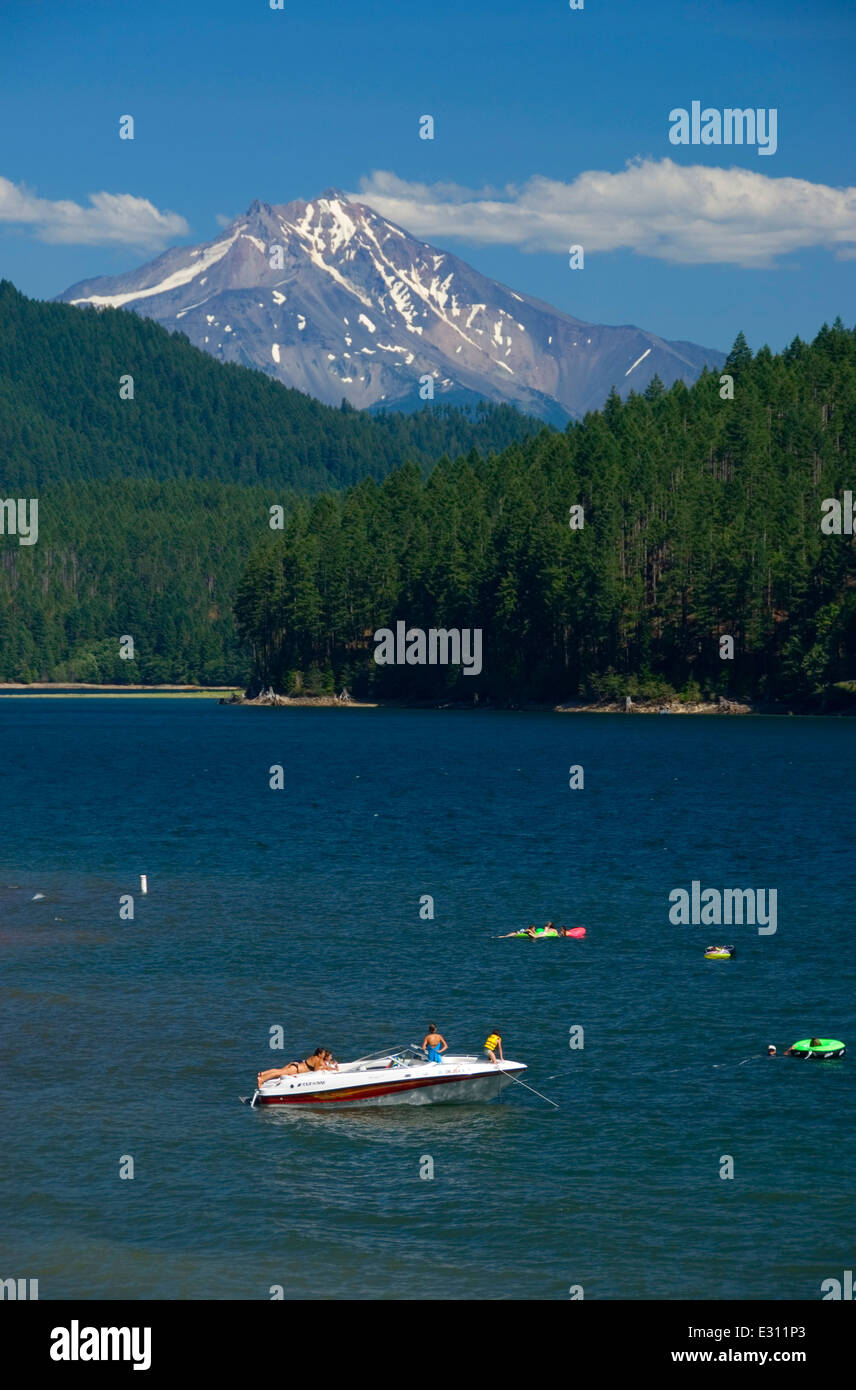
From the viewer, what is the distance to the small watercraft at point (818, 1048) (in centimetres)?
4919

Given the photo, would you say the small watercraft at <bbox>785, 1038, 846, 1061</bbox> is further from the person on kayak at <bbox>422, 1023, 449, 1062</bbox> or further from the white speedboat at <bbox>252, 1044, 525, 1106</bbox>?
the person on kayak at <bbox>422, 1023, 449, 1062</bbox>

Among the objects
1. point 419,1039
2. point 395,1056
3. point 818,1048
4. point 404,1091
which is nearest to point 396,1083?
point 404,1091

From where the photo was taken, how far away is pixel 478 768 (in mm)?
154250

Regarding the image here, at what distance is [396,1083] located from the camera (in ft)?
148

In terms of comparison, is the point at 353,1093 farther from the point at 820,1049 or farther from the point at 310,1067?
the point at 820,1049

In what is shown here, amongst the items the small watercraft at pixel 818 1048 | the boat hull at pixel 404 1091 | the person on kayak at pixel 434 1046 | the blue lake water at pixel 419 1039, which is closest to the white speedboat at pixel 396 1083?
the boat hull at pixel 404 1091

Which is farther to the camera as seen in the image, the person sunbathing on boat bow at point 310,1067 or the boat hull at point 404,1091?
the person sunbathing on boat bow at point 310,1067

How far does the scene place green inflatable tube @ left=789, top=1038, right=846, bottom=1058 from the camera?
49.2 m

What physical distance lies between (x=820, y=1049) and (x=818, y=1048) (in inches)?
2.8

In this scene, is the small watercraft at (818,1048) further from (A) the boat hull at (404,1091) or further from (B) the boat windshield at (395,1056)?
(B) the boat windshield at (395,1056)

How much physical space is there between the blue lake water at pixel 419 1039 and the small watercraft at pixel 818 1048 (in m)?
0.48
